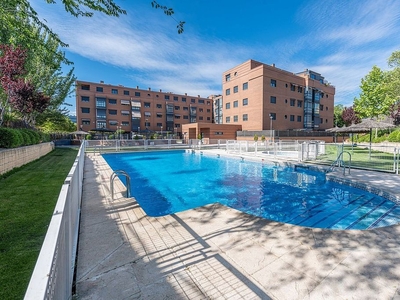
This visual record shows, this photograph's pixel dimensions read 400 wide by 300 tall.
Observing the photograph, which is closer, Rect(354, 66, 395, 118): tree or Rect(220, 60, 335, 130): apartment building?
Rect(354, 66, 395, 118): tree

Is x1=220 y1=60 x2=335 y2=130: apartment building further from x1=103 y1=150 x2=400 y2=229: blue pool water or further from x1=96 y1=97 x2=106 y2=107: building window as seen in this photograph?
x1=96 y1=97 x2=106 y2=107: building window

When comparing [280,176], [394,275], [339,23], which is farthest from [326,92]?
[394,275]

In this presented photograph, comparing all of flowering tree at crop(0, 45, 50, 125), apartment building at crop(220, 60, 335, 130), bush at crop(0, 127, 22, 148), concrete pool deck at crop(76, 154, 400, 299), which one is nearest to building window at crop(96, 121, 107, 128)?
apartment building at crop(220, 60, 335, 130)

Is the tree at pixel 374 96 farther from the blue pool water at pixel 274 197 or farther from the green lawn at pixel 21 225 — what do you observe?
the green lawn at pixel 21 225

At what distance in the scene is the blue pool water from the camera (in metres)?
5.51

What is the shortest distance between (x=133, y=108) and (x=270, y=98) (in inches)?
1299

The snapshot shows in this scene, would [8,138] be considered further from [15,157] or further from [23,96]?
[23,96]

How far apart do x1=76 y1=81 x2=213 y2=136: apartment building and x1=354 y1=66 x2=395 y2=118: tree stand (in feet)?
121

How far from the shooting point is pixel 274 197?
7414mm

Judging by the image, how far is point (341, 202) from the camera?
6.62 m

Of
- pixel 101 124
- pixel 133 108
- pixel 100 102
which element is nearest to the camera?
pixel 100 102

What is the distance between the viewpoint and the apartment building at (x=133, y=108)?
145 ft

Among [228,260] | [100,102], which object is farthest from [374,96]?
[100,102]

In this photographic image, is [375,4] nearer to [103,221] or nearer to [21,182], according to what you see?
[103,221]
